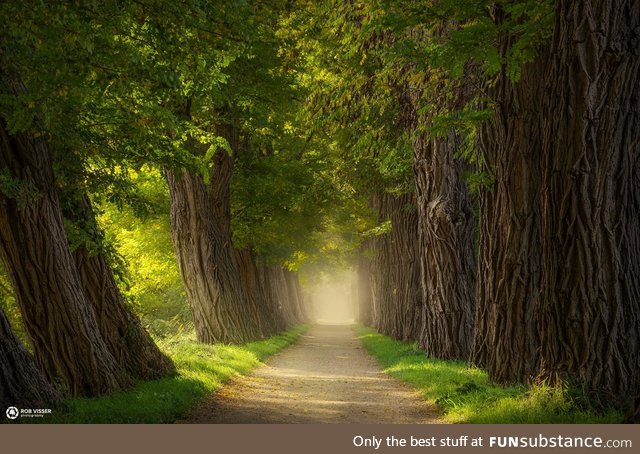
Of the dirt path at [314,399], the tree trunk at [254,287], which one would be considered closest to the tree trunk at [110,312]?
the dirt path at [314,399]

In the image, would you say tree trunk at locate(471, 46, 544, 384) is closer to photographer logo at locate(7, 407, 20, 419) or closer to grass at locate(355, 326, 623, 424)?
grass at locate(355, 326, 623, 424)

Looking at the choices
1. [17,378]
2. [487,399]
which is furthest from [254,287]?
[17,378]

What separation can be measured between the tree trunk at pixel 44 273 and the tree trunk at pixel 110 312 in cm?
98

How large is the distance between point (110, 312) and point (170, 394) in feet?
5.96

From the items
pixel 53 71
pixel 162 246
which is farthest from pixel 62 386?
pixel 162 246

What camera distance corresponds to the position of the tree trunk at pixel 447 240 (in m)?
15.7

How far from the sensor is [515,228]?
10.5 m

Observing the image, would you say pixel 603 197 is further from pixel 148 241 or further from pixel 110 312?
pixel 148 241

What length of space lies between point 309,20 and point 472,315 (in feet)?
26.6

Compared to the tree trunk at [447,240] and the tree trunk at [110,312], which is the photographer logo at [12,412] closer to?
the tree trunk at [110,312]

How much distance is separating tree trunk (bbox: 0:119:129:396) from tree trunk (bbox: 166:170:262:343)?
898 cm

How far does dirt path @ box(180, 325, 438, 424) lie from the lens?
30.9ft

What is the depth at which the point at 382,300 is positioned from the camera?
108 ft

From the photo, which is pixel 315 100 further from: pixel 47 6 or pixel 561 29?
pixel 47 6
